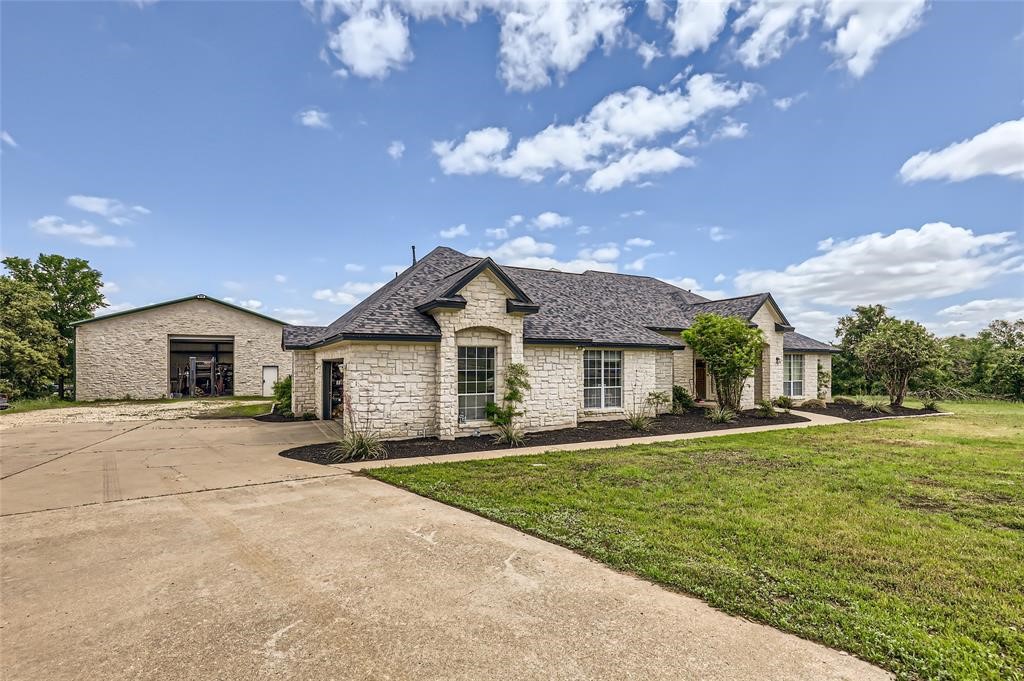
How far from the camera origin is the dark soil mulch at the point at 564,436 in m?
10.4

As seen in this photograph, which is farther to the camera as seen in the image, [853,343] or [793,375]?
[853,343]

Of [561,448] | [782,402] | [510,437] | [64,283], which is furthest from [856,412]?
[64,283]

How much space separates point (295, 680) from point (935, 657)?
4.30 metres

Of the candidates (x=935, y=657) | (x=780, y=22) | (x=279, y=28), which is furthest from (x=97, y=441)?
(x=780, y=22)

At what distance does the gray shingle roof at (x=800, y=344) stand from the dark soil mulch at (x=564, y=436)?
4723 millimetres

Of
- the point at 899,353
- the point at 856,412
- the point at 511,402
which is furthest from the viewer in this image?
the point at 899,353

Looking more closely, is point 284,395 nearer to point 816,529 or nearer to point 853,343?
point 816,529

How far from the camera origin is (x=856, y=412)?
18.9m

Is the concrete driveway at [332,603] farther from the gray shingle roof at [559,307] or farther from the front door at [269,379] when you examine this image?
the front door at [269,379]

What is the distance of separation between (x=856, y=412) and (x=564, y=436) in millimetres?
14771

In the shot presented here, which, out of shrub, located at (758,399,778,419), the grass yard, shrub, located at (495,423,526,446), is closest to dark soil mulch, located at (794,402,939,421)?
shrub, located at (758,399,778,419)

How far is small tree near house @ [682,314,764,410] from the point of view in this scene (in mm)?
16297

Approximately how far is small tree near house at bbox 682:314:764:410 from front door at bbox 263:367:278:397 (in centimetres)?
2566

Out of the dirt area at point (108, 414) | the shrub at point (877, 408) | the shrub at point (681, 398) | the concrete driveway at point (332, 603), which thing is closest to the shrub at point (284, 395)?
the dirt area at point (108, 414)
